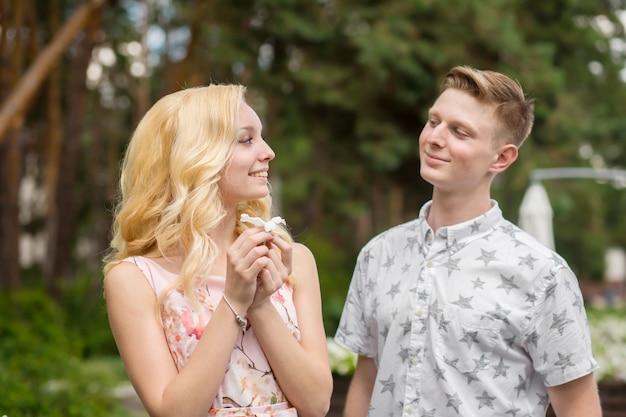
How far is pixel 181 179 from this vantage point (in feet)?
9.15

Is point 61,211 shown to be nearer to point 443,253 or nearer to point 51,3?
point 51,3

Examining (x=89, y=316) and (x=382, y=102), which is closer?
(x=382, y=102)

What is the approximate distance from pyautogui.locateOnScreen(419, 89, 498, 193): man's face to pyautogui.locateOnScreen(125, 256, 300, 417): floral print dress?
0.71 m

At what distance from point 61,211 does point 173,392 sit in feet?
48.8

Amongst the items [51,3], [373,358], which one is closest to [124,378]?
[373,358]

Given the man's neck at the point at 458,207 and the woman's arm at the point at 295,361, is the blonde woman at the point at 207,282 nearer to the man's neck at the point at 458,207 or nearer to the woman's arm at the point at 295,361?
the woman's arm at the point at 295,361

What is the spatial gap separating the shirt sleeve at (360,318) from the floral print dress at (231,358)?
0.51 m

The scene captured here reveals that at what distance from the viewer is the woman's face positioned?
281cm

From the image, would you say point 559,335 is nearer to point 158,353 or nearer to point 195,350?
point 195,350

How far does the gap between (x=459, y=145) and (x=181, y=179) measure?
2.97 ft

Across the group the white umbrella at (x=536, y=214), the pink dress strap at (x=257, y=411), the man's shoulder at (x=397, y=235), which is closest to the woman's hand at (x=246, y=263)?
the pink dress strap at (x=257, y=411)

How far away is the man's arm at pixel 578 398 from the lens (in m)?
2.91

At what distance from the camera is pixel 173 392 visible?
2.58 metres

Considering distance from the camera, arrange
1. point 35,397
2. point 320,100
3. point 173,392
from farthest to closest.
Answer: point 320,100 → point 35,397 → point 173,392
